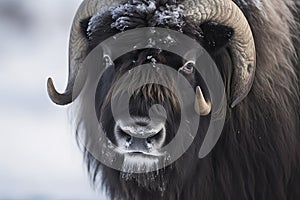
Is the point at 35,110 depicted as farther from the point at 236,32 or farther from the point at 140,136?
the point at 140,136

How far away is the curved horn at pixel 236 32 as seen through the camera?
3.93 meters

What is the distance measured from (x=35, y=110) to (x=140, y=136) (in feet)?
13.5

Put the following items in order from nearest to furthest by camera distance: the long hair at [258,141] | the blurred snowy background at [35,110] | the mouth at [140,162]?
the mouth at [140,162], the long hair at [258,141], the blurred snowy background at [35,110]

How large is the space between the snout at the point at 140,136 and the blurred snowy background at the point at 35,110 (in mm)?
1946

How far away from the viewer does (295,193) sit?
427 cm

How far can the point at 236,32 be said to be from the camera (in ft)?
13.0

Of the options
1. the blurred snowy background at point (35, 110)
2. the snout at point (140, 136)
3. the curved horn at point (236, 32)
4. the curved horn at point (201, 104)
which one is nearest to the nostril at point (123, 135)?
the snout at point (140, 136)

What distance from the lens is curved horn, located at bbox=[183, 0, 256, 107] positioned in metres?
3.93

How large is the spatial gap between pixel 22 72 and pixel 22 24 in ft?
2.61

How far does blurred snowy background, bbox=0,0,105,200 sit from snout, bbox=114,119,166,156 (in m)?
1.95

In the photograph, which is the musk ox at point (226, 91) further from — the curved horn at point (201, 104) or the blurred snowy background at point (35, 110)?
the blurred snowy background at point (35, 110)

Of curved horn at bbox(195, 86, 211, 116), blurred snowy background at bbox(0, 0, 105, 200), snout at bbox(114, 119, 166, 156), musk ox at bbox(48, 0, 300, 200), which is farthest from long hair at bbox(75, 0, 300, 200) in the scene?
blurred snowy background at bbox(0, 0, 105, 200)

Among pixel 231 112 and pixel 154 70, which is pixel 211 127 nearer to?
pixel 231 112

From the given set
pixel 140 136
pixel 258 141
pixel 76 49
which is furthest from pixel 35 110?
pixel 140 136
